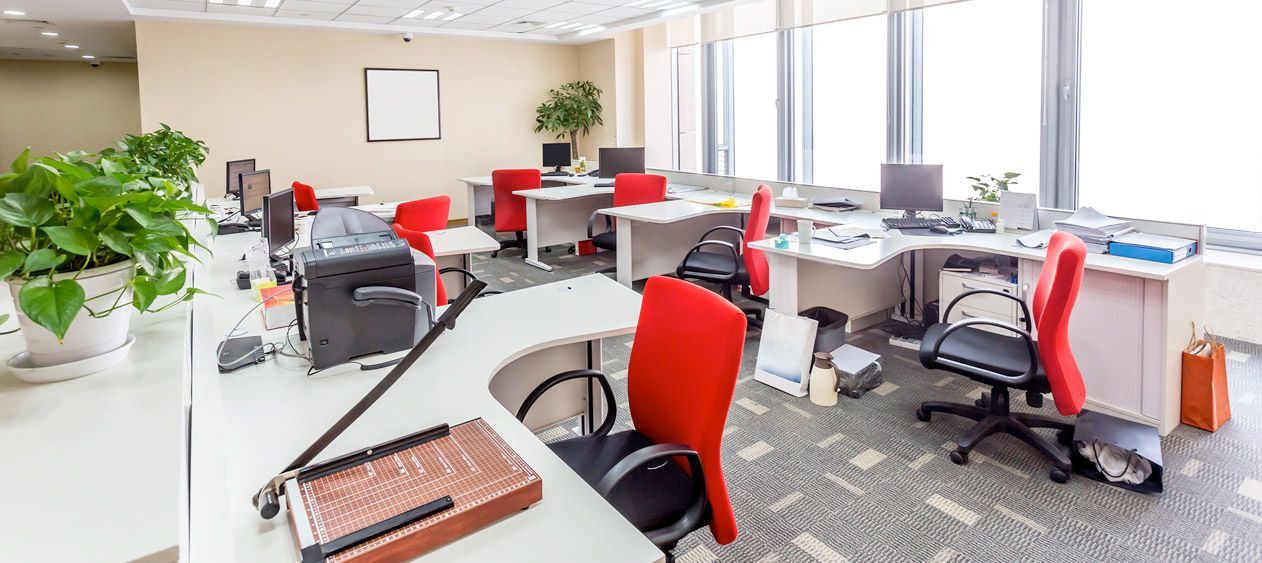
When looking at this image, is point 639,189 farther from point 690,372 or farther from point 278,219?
point 690,372

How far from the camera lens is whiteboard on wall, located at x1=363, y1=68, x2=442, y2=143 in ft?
30.0

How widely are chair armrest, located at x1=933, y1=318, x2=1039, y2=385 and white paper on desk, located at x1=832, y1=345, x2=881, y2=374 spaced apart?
68 cm

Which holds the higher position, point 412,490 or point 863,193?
point 863,193

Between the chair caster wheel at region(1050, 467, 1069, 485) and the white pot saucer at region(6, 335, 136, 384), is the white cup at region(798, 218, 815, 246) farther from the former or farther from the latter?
the white pot saucer at region(6, 335, 136, 384)

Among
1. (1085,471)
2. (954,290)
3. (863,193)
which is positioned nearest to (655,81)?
(863,193)

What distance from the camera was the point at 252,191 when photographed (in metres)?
5.21

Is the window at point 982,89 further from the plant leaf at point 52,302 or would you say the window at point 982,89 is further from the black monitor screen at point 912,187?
the plant leaf at point 52,302

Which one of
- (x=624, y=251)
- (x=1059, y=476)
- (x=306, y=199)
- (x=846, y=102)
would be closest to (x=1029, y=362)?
(x=1059, y=476)

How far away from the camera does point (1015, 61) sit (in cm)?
518

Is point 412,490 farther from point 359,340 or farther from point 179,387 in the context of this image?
point 359,340

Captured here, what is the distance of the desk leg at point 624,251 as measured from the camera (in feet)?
17.4

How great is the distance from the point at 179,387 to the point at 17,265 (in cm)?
28

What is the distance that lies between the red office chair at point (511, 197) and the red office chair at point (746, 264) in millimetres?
2774

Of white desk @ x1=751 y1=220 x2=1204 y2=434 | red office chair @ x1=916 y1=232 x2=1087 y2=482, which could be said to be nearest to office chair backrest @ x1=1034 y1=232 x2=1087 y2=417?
red office chair @ x1=916 y1=232 x2=1087 y2=482
